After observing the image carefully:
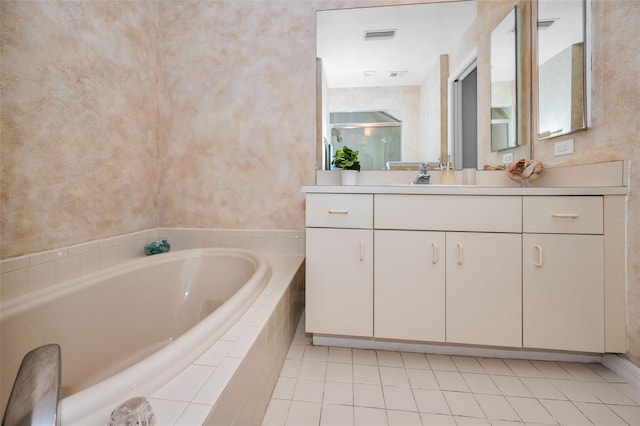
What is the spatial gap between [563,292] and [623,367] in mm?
383

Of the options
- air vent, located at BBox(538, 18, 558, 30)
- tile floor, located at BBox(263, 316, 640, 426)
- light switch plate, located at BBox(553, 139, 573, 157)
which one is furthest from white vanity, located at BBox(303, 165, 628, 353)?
air vent, located at BBox(538, 18, 558, 30)

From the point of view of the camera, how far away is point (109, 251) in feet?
5.07

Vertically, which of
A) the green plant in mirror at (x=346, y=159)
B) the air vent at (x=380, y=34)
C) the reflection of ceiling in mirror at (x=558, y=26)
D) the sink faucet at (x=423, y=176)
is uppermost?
the air vent at (x=380, y=34)

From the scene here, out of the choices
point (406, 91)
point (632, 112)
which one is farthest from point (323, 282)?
point (632, 112)

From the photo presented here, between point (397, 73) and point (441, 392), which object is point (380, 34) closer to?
point (397, 73)

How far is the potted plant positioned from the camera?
1.73m

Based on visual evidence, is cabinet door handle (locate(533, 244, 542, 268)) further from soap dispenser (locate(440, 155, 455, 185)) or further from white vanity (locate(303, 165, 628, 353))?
soap dispenser (locate(440, 155, 455, 185))

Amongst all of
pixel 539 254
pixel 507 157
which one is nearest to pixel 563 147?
pixel 507 157

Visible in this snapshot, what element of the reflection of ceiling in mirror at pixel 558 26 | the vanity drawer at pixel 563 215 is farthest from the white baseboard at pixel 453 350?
the reflection of ceiling in mirror at pixel 558 26

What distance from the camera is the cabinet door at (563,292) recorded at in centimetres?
125

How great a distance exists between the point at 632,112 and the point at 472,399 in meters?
1.31

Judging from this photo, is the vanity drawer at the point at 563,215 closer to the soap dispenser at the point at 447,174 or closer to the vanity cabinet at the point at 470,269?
the vanity cabinet at the point at 470,269

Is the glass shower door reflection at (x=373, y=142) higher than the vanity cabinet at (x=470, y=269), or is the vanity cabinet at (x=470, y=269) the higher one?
the glass shower door reflection at (x=373, y=142)

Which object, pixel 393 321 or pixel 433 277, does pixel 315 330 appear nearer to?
pixel 393 321
